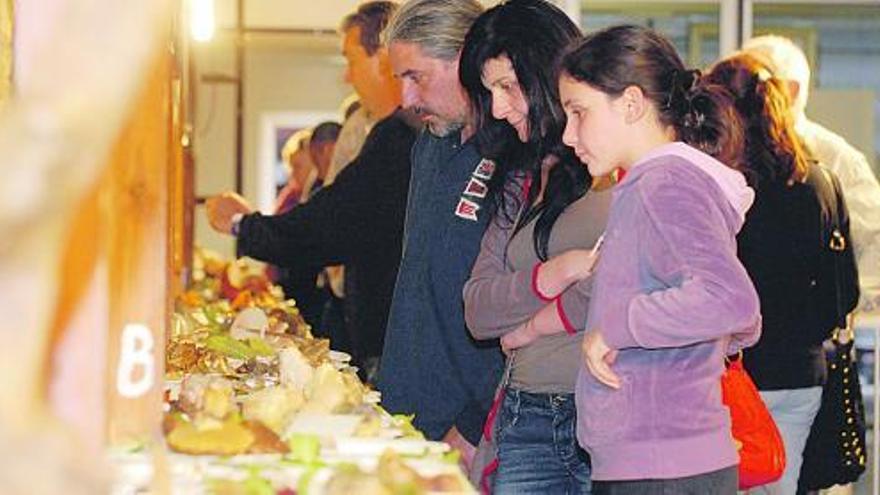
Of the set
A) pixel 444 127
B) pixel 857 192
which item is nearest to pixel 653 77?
pixel 444 127

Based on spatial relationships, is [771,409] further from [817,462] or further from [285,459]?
[285,459]

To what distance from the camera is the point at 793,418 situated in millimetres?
4895

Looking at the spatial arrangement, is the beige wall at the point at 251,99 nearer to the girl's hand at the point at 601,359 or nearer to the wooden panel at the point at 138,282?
the girl's hand at the point at 601,359

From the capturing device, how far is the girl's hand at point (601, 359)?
3.02 meters

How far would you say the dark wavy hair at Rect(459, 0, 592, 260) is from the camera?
343 cm

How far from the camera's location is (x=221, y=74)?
1161cm

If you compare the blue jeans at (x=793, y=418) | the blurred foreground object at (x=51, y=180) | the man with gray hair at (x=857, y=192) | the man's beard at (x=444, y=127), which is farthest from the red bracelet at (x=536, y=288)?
the man with gray hair at (x=857, y=192)

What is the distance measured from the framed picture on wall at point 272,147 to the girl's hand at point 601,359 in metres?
9.83

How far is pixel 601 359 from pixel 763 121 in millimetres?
1738

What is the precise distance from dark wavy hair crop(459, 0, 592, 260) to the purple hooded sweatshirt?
0.33 metres

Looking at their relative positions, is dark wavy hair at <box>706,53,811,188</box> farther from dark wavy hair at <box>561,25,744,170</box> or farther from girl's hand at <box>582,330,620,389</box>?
girl's hand at <box>582,330,620,389</box>

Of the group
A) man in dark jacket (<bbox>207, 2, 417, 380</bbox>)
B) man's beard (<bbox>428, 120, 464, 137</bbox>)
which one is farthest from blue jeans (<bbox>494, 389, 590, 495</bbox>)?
man in dark jacket (<bbox>207, 2, 417, 380</bbox>)

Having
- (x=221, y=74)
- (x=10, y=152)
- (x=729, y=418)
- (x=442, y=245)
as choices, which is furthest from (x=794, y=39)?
(x=10, y=152)

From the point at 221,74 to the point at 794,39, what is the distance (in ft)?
16.8
